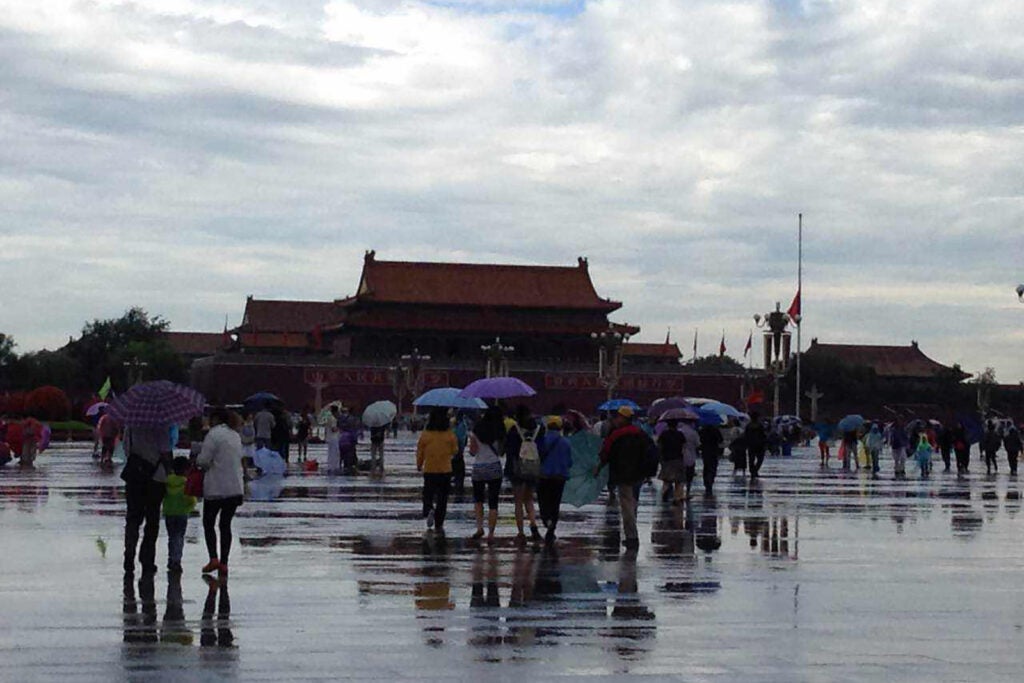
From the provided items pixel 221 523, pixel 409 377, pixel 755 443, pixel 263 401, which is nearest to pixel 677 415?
pixel 755 443

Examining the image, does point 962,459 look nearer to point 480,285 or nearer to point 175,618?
point 175,618

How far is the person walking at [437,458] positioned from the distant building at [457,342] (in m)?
77.4

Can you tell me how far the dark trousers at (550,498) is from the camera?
1931 centimetres

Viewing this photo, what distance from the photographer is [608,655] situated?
10.6 metres

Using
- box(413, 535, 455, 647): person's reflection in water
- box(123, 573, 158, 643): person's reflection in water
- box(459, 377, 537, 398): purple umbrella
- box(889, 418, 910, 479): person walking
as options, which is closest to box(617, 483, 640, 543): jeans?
box(413, 535, 455, 647): person's reflection in water

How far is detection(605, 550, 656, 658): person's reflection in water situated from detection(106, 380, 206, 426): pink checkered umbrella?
364cm

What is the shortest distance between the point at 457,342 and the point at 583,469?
81.8 m

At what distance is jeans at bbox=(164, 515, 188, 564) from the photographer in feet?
50.1

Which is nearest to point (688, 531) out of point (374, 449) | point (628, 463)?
point (628, 463)

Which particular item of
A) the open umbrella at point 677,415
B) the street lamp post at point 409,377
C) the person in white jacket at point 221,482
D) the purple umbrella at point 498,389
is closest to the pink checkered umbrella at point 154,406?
the person in white jacket at point 221,482

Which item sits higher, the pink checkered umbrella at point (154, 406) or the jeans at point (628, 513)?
the pink checkered umbrella at point (154, 406)

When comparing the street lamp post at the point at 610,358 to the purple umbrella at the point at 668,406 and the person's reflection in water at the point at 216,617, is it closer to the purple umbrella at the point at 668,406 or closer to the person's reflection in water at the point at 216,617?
Result: the purple umbrella at the point at 668,406

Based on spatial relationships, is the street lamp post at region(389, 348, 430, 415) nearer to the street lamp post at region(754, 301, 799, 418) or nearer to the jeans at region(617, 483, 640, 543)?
the street lamp post at region(754, 301, 799, 418)

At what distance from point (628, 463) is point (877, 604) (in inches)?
216
